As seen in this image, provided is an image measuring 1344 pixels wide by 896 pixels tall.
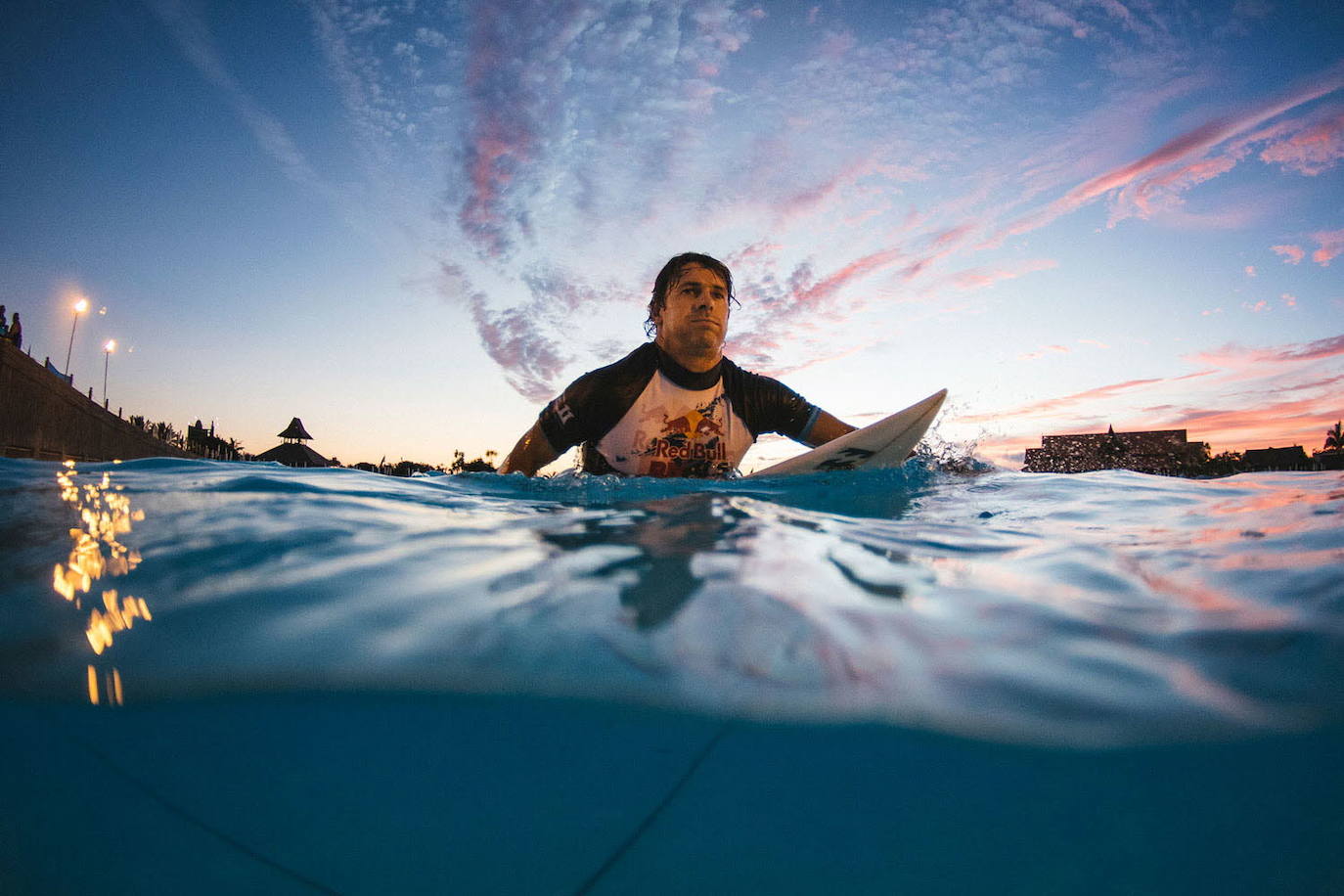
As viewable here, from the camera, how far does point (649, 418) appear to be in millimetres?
5180

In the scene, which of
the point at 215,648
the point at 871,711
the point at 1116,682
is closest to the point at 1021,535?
the point at 1116,682

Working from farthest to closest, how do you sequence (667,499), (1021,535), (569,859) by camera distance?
(667,499) < (1021,535) < (569,859)

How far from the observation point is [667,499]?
3283mm

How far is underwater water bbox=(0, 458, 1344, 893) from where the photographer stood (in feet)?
2.68

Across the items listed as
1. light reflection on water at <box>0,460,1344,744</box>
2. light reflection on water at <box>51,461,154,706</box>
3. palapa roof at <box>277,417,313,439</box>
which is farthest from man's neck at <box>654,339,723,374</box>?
palapa roof at <box>277,417,313,439</box>

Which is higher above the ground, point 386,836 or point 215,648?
point 215,648

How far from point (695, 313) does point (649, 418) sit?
1013 millimetres

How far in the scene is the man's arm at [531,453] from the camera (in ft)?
17.0

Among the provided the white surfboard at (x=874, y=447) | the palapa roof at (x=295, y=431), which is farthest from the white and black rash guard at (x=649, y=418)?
the palapa roof at (x=295, y=431)

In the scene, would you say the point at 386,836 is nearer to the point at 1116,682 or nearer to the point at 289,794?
the point at 289,794

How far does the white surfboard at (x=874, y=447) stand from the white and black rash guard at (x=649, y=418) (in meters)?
0.72

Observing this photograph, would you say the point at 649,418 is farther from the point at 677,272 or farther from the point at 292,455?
the point at 292,455

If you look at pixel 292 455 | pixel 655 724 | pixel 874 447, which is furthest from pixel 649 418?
pixel 292 455

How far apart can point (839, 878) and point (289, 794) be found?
2.67ft
